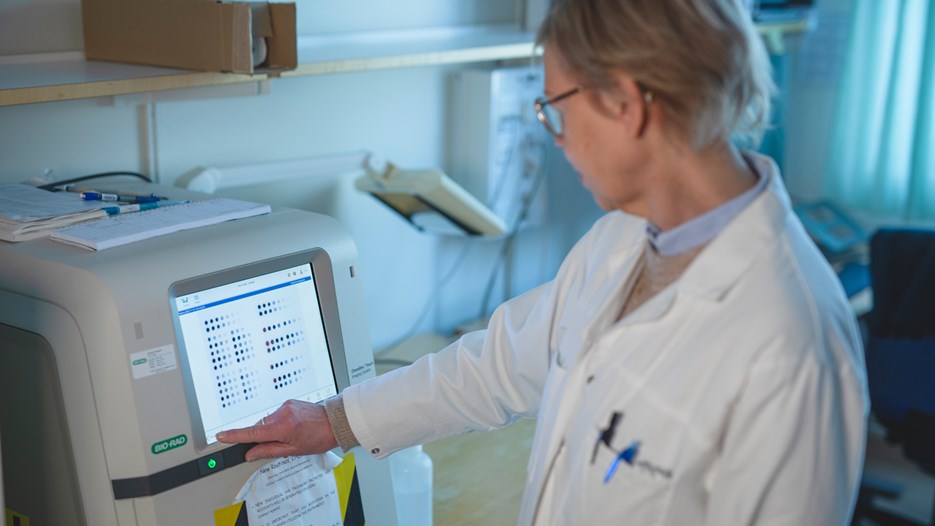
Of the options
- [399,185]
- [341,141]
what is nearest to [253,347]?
[399,185]

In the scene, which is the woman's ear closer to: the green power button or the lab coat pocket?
the lab coat pocket

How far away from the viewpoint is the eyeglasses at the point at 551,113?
39.7 inches

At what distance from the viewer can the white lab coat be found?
2.97ft

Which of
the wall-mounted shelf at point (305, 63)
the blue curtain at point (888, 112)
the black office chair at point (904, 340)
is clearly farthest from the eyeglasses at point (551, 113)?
the blue curtain at point (888, 112)

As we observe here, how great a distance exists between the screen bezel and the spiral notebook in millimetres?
83

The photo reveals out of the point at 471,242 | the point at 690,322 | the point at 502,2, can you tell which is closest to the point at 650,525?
the point at 690,322

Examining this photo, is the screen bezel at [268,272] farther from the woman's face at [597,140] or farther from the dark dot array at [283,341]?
the woman's face at [597,140]

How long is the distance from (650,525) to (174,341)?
56 cm

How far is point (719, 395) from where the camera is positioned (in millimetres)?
933

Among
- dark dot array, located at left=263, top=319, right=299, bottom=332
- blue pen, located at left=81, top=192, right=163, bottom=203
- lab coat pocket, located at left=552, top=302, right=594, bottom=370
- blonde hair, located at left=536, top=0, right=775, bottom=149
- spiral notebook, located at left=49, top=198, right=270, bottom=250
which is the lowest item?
dark dot array, located at left=263, top=319, right=299, bottom=332

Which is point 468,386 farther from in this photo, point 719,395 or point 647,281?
point 719,395

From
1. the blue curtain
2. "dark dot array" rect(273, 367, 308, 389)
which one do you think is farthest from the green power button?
the blue curtain

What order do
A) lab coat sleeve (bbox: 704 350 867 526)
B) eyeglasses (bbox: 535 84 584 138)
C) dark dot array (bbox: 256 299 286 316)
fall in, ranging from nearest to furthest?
A: lab coat sleeve (bbox: 704 350 867 526) < eyeglasses (bbox: 535 84 584 138) < dark dot array (bbox: 256 299 286 316)

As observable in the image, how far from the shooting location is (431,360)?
1.34m
